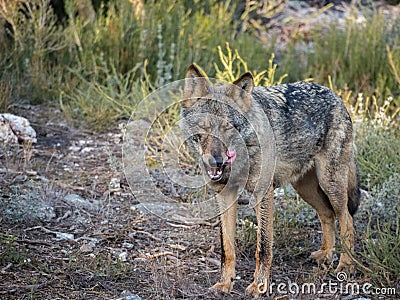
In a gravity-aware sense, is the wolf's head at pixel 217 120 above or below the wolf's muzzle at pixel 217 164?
above

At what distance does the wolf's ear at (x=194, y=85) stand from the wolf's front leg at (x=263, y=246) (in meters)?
0.81

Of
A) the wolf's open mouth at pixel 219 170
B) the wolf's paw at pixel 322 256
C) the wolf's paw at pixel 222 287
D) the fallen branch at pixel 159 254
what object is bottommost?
the wolf's paw at pixel 322 256

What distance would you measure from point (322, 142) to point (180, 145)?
82.8 inches

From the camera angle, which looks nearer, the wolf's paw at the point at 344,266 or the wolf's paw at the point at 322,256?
the wolf's paw at the point at 344,266

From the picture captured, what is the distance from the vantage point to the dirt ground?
4.19m

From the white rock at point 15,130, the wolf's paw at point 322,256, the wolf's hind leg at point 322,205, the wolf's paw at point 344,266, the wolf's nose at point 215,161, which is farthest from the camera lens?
the white rock at point 15,130

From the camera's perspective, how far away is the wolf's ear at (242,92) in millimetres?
4152

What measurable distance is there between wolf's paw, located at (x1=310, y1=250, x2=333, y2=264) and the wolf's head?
4.20 ft

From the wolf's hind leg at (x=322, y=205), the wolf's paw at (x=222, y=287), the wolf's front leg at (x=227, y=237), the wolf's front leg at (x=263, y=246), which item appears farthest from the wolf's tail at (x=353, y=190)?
the wolf's paw at (x=222, y=287)

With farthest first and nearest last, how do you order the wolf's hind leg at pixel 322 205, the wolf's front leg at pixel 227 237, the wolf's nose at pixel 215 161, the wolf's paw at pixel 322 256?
1. the wolf's hind leg at pixel 322 205
2. the wolf's paw at pixel 322 256
3. the wolf's front leg at pixel 227 237
4. the wolf's nose at pixel 215 161

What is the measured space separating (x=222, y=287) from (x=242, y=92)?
132 centimetres

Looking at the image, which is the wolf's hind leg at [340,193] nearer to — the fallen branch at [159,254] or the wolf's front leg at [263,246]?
the wolf's front leg at [263,246]

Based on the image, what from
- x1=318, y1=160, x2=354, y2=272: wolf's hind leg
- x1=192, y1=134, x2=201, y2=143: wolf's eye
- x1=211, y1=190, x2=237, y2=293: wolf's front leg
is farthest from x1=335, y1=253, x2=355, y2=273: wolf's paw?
x1=192, y1=134, x2=201, y2=143: wolf's eye

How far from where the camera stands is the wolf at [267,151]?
13.3 ft
